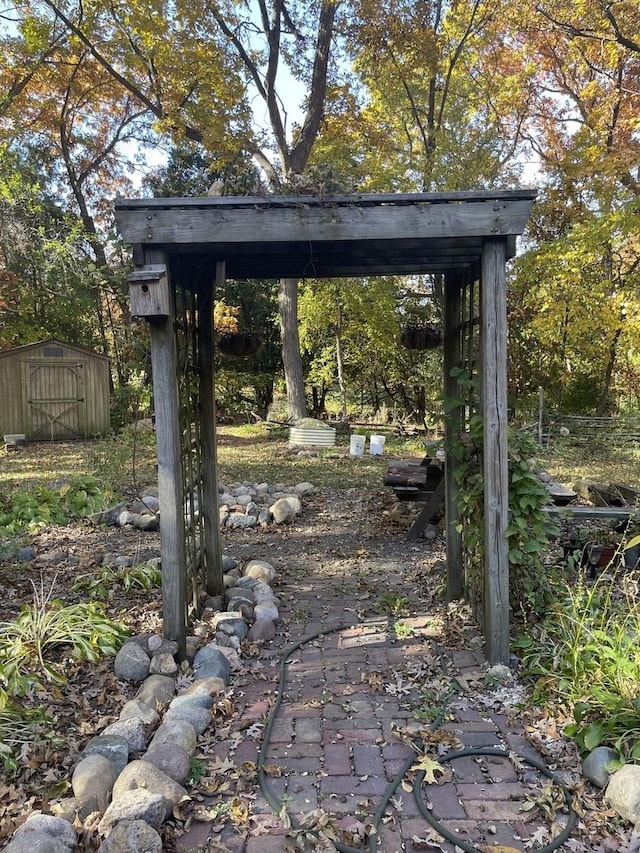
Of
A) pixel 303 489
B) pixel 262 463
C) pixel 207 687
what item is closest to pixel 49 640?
pixel 207 687

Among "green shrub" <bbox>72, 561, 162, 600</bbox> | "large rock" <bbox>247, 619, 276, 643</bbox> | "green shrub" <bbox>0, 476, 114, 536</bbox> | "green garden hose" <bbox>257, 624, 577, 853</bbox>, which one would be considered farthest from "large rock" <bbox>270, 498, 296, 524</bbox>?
"green garden hose" <bbox>257, 624, 577, 853</bbox>

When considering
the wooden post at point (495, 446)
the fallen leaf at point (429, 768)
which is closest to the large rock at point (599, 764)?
the fallen leaf at point (429, 768)

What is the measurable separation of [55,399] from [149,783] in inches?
487

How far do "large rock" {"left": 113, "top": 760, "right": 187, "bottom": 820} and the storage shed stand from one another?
12.1m

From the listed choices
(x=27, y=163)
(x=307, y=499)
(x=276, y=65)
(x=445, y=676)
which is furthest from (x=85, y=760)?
(x=27, y=163)

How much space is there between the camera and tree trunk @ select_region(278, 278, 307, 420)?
12.6 m

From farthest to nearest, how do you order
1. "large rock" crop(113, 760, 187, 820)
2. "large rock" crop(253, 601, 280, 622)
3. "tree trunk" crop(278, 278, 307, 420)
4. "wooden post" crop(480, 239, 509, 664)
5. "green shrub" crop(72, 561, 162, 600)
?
1. "tree trunk" crop(278, 278, 307, 420)
2. "green shrub" crop(72, 561, 162, 600)
3. "large rock" crop(253, 601, 280, 622)
4. "wooden post" crop(480, 239, 509, 664)
5. "large rock" crop(113, 760, 187, 820)

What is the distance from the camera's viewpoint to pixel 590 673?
260 cm

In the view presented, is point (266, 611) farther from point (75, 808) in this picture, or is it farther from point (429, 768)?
point (75, 808)

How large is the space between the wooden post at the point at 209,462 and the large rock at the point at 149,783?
200cm

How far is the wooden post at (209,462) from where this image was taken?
401 cm

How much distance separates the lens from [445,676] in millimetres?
2971

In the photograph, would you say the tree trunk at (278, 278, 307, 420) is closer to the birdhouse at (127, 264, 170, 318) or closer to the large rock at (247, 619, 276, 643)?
the large rock at (247, 619, 276, 643)

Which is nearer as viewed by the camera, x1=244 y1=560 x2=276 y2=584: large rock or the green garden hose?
the green garden hose
